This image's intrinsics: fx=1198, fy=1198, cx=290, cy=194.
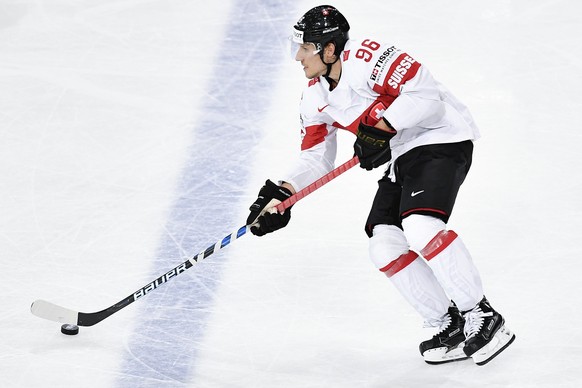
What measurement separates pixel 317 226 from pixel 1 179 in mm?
1475

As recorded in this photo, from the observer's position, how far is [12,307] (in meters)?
4.70

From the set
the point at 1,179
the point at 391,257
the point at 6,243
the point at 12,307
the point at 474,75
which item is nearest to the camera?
the point at 391,257

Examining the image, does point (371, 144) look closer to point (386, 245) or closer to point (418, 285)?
point (386, 245)

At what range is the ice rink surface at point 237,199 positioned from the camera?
4426 millimetres

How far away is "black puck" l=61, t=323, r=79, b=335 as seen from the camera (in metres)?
4.55

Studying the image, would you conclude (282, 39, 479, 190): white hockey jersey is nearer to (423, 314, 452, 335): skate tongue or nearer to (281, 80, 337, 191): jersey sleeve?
(281, 80, 337, 191): jersey sleeve

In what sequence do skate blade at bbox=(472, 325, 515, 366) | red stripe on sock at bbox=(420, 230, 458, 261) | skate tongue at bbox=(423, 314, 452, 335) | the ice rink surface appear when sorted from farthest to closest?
the ice rink surface < skate tongue at bbox=(423, 314, 452, 335) < skate blade at bbox=(472, 325, 515, 366) < red stripe on sock at bbox=(420, 230, 458, 261)

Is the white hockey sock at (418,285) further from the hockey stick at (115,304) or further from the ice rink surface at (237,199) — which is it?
the hockey stick at (115,304)

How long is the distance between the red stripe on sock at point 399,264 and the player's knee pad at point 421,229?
0.13 m

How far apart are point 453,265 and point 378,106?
0.64 meters

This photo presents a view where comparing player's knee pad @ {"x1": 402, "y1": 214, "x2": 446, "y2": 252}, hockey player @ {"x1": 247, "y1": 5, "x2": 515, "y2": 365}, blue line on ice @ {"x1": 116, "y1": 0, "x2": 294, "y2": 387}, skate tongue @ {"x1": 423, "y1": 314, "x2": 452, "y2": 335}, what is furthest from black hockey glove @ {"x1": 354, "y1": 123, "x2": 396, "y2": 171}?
blue line on ice @ {"x1": 116, "y1": 0, "x2": 294, "y2": 387}

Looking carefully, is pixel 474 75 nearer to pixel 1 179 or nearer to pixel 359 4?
pixel 359 4

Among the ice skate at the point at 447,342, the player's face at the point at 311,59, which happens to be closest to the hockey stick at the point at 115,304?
the player's face at the point at 311,59

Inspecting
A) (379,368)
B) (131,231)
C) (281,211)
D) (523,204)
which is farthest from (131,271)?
(523,204)
